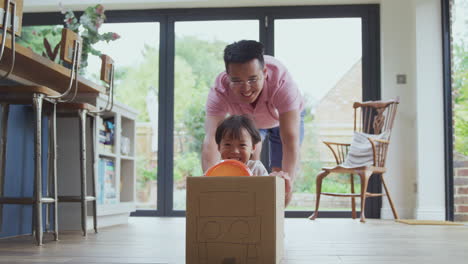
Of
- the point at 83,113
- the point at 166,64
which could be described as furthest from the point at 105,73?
the point at 166,64

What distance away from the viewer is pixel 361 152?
4.64m

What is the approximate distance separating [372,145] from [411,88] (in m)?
0.88

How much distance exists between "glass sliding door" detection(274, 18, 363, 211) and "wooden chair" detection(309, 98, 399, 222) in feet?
0.47

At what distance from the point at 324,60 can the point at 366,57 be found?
399mm

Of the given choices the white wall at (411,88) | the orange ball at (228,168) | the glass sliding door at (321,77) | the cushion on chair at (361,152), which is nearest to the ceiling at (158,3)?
the white wall at (411,88)

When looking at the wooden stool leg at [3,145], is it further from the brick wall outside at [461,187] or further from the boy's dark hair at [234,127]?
the brick wall outside at [461,187]

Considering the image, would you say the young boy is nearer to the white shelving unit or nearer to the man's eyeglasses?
the man's eyeglasses

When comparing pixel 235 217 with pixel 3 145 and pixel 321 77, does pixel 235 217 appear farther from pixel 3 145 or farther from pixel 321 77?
pixel 321 77

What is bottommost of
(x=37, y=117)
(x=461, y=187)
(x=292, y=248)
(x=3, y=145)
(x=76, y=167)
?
Result: (x=292, y=248)

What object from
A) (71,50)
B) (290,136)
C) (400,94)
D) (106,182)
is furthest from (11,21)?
(400,94)

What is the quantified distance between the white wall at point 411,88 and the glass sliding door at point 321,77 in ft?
0.84

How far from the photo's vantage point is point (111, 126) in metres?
3.79

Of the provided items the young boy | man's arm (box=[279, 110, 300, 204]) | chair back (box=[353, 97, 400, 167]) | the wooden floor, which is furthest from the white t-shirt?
chair back (box=[353, 97, 400, 167])

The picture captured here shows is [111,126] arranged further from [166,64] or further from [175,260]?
[175,260]
